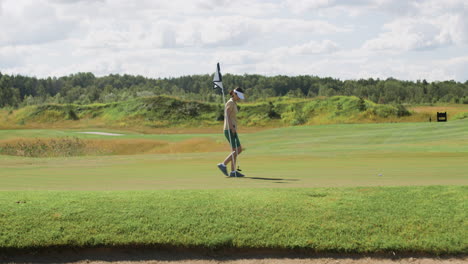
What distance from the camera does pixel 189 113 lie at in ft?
308

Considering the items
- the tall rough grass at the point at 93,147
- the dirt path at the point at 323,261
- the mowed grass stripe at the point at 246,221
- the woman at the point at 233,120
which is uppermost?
the woman at the point at 233,120

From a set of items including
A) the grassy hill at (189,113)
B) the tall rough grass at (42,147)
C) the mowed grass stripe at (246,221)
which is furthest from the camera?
the grassy hill at (189,113)

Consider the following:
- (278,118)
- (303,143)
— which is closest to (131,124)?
(278,118)

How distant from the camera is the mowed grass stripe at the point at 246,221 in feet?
32.4

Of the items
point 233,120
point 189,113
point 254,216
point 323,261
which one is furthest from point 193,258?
point 189,113

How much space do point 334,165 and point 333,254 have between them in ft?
36.1

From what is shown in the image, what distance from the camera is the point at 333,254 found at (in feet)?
32.0

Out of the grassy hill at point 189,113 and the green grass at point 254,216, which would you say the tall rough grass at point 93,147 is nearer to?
the green grass at point 254,216

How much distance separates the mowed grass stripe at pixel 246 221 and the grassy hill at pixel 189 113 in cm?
7322

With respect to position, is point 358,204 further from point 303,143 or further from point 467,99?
point 467,99

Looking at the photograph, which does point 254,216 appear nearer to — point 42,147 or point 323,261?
point 323,261

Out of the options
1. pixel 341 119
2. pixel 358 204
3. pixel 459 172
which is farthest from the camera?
pixel 341 119

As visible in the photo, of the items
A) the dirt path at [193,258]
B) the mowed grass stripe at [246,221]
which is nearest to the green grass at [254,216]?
the mowed grass stripe at [246,221]

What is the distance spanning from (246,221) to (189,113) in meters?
83.9
